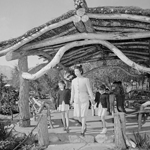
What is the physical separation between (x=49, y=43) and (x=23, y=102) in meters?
2.37

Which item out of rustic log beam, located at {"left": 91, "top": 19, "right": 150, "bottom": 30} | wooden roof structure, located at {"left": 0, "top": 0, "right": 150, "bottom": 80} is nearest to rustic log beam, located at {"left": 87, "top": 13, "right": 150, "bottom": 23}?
wooden roof structure, located at {"left": 0, "top": 0, "right": 150, "bottom": 80}

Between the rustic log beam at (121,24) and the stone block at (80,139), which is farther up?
the rustic log beam at (121,24)

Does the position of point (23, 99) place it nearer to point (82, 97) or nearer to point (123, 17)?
point (82, 97)

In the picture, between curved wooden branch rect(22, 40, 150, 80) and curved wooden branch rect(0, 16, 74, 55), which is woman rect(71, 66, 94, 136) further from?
curved wooden branch rect(0, 16, 74, 55)

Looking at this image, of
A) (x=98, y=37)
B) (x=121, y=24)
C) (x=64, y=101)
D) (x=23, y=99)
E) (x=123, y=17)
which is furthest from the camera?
(x=23, y=99)

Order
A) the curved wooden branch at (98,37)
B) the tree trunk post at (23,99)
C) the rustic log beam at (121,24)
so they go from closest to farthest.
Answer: the rustic log beam at (121,24) → the curved wooden branch at (98,37) → the tree trunk post at (23,99)

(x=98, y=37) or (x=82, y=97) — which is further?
(x=98, y=37)

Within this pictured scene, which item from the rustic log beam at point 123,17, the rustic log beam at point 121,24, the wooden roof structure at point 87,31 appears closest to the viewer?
the rustic log beam at point 123,17

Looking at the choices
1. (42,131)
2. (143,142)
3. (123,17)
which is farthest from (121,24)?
(42,131)

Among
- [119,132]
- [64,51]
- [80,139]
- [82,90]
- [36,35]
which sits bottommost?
[80,139]

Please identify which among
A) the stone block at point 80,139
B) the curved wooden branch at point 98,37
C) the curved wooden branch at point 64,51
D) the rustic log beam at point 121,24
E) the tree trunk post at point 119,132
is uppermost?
the rustic log beam at point 121,24

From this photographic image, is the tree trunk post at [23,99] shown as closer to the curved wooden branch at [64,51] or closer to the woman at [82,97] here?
the curved wooden branch at [64,51]

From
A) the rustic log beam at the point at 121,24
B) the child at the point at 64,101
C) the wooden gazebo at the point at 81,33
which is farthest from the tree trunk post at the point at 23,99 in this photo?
the rustic log beam at the point at 121,24

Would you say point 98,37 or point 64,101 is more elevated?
point 98,37
